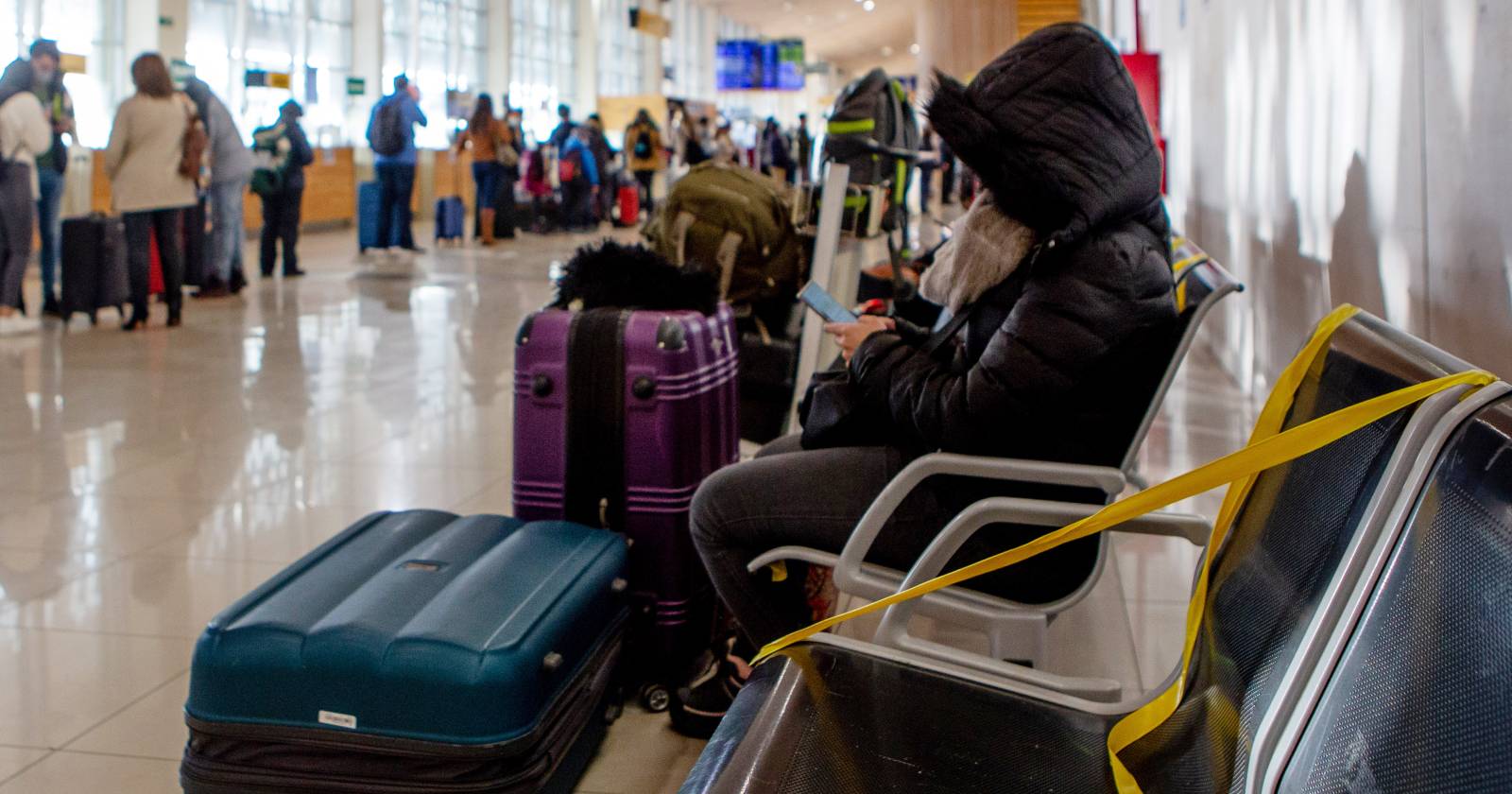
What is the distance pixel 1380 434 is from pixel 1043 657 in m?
0.95

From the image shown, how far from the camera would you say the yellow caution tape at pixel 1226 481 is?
3.95ft

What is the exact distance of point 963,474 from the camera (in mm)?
1933

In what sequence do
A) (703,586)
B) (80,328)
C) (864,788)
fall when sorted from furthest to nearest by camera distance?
(80,328), (703,586), (864,788)

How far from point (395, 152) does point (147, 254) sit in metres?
4.97

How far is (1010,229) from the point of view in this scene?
207 cm

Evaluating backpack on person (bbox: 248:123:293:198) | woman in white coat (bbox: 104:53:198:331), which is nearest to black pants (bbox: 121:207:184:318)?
woman in white coat (bbox: 104:53:198:331)

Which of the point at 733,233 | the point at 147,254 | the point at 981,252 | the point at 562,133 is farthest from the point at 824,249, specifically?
the point at 562,133

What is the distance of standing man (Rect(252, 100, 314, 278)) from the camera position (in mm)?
10711

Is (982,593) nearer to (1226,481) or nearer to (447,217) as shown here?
(1226,481)

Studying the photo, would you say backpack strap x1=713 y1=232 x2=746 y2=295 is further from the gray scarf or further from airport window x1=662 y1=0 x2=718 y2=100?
airport window x1=662 y1=0 x2=718 y2=100

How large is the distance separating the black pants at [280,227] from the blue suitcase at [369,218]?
6.55ft

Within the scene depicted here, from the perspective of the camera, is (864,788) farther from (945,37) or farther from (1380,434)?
(945,37)

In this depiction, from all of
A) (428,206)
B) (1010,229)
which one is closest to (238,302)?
(1010,229)

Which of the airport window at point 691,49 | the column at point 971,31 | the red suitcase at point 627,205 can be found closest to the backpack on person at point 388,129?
the red suitcase at point 627,205
